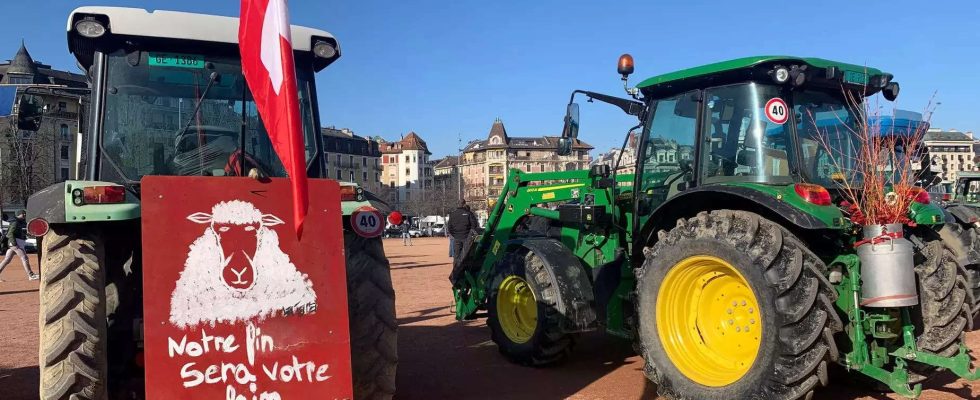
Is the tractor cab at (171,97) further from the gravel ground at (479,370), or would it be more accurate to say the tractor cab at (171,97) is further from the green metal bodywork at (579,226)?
the green metal bodywork at (579,226)

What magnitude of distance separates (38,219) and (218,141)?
1.59 metres

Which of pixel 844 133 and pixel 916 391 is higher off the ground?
pixel 844 133

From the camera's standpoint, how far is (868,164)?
5.19 metres

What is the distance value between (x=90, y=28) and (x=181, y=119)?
0.79 m

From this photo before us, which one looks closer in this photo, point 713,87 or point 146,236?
point 146,236

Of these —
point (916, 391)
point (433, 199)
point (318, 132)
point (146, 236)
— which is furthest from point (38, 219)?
point (433, 199)

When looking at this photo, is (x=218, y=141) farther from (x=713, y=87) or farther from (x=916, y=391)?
(x=916, y=391)

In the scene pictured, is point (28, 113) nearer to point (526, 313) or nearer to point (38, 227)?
point (38, 227)

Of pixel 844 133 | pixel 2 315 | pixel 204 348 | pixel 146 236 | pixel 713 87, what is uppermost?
pixel 713 87

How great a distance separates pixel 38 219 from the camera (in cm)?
364

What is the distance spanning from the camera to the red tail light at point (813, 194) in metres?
4.85

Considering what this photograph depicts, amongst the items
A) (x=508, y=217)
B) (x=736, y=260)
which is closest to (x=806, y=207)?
(x=736, y=260)

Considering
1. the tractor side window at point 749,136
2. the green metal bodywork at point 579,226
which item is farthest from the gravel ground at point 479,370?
the tractor side window at point 749,136

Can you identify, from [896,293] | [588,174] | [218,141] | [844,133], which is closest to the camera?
[896,293]
